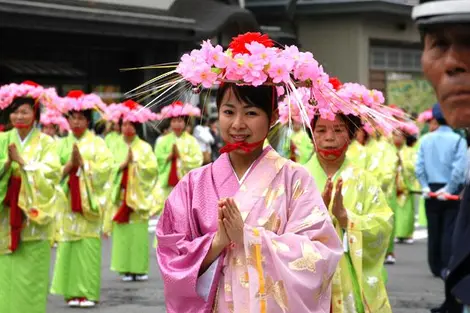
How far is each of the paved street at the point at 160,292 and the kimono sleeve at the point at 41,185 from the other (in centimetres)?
153

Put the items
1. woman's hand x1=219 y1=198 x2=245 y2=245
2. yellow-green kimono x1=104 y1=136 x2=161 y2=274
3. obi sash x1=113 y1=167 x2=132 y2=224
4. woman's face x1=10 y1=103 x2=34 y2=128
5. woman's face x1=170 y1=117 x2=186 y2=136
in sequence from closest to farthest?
woman's hand x1=219 y1=198 x2=245 y2=245 → woman's face x1=10 y1=103 x2=34 y2=128 → yellow-green kimono x1=104 y1=136 x2=161 y2=274 → obi sash x1=113 y1=167 x2=132 y2=224 → woman's face x1=170 y1=117 x2=186 y2=136

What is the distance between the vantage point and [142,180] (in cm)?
1300

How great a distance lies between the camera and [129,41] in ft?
78.5

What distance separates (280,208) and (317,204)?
0.55ft

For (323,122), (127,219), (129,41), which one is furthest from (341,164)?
(129,41)

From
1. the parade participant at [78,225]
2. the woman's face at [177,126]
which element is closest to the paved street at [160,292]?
the parade participant at [78,225]

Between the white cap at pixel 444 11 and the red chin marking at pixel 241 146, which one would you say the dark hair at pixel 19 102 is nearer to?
the red chin marking at pixel 241 146

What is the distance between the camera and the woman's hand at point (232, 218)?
13.9 ft

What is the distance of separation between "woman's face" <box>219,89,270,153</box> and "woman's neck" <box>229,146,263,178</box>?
0.10 meters

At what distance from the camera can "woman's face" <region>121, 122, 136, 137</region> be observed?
510 inches

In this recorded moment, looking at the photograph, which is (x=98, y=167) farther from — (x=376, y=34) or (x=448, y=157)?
(x=376, y=34)

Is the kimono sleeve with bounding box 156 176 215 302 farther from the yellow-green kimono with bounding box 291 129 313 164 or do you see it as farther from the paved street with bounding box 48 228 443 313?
the yellow-green kimono with bounding box 291 129 313 164

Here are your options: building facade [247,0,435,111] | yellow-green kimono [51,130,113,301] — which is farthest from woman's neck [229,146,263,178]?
building facade [247,0,435,111]

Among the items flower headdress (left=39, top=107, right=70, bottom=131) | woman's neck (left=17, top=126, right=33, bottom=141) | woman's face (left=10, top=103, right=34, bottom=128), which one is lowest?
woman's neck (left=17, top=126, right=33, bottom=141)
